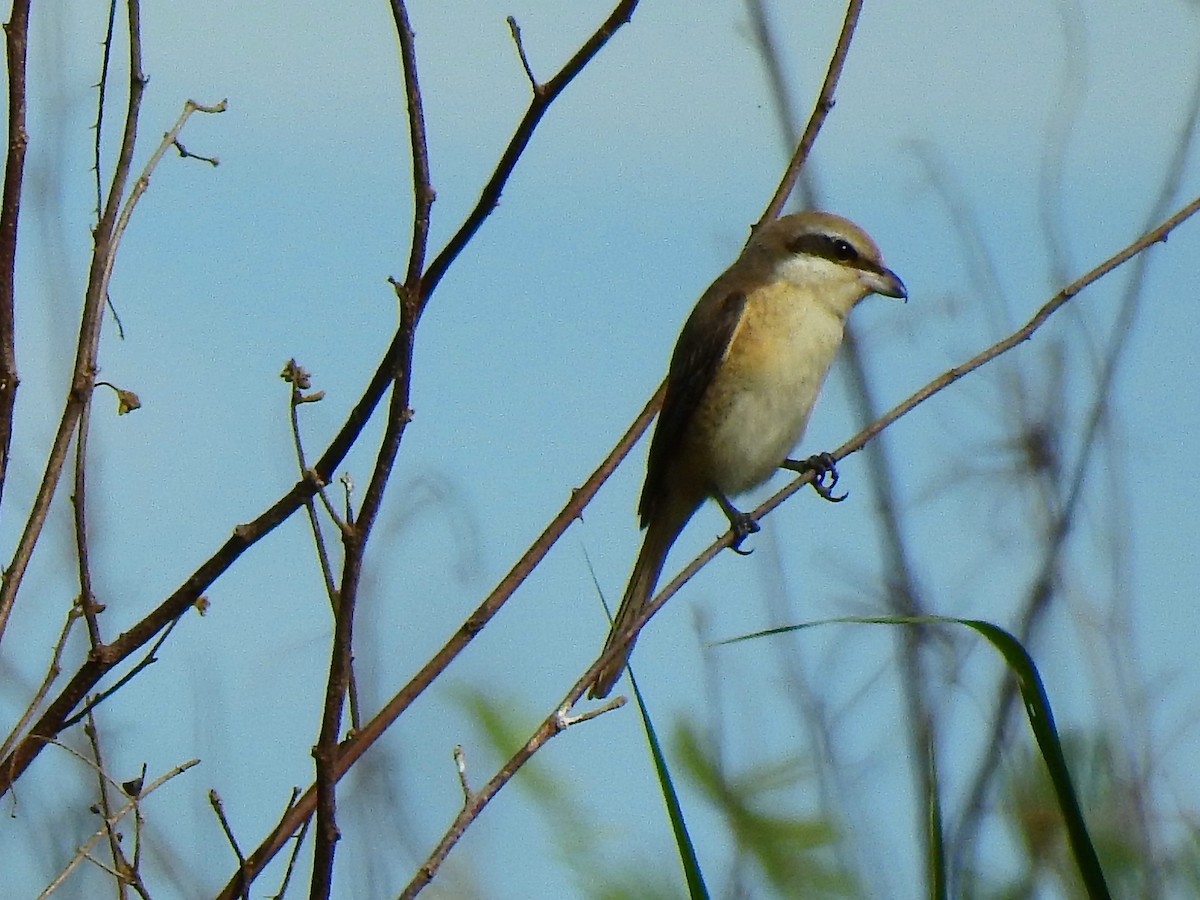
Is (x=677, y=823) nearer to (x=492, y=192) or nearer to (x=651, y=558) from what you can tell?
(x=492, y=192)

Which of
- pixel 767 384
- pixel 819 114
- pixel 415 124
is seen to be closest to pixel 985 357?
pixel 819 114

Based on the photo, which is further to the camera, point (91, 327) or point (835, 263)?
point (835, 263)

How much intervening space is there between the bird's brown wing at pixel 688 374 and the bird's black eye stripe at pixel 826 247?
20 centimetres

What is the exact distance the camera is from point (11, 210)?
58.2 inches

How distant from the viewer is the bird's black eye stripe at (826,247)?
331 centimetres

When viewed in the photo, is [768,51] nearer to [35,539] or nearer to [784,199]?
[784,199]

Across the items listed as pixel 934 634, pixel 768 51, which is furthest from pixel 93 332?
pixel 934 634

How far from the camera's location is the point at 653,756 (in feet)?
4.54

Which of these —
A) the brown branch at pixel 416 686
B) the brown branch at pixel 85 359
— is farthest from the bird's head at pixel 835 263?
the brown branch at pixel 85 359

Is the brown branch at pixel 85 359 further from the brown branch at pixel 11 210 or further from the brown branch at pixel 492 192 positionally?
the brown branch at pixel 492 192

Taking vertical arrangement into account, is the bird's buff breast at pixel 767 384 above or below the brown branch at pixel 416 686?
above

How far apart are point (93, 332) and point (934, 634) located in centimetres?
153

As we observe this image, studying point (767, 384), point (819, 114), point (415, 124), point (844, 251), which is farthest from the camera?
point (844, 251)

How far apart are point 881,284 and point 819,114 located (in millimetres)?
1428
